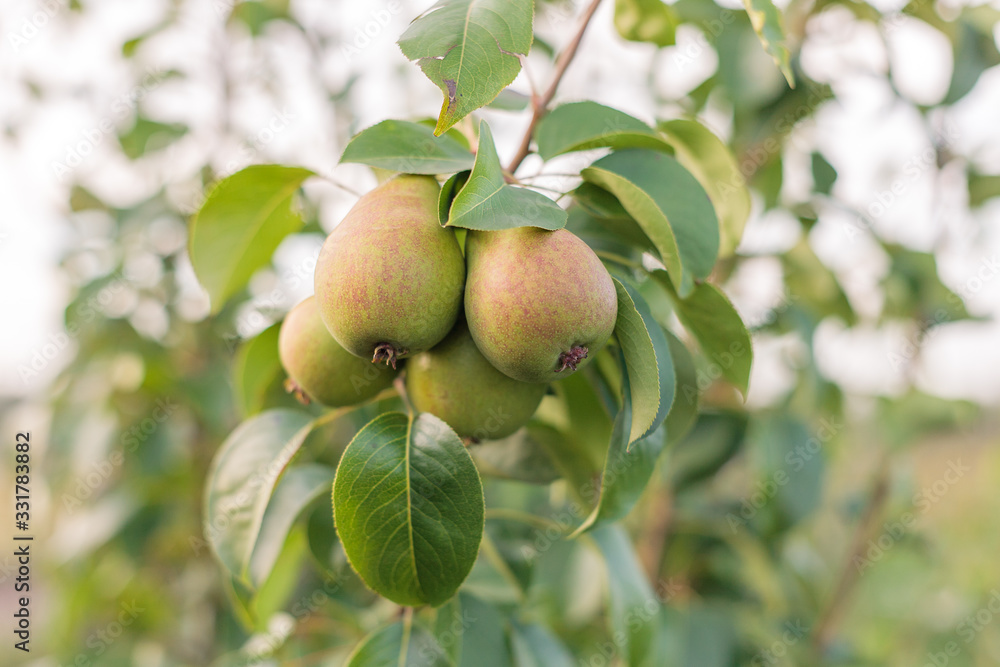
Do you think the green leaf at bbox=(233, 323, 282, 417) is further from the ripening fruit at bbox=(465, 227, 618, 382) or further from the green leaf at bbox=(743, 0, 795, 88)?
the green leaf at bbox=(743, 0, 795, 88)

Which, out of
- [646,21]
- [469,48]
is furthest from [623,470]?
[646,21]

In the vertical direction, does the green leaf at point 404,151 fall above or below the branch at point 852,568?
above

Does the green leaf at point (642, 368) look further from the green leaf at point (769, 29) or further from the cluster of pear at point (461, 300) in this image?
the green leaf at point (769, 29)

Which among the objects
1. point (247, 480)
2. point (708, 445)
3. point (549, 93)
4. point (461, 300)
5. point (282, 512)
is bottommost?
point (708, 445)

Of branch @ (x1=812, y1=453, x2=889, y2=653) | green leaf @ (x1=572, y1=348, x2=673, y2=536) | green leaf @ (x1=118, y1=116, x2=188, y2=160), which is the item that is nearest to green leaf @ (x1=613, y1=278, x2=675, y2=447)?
green leaf @ (x1=572, y1=348, x2=673, y2=536)

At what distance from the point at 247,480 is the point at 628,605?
1.93 feet

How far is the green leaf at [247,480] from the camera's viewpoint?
81 centimetres

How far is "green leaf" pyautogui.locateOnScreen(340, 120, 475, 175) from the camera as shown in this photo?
0.69 m

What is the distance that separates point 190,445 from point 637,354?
173cm

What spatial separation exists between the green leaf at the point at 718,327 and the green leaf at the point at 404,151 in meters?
0.29

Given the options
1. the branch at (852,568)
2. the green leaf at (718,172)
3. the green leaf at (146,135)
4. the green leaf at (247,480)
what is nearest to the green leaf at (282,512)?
the green leaf at (247,480)

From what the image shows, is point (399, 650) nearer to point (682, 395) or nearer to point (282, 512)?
point (282, 512)

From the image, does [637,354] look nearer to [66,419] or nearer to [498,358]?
[498,358]

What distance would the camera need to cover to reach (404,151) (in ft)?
2.34
